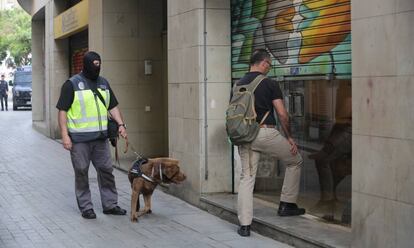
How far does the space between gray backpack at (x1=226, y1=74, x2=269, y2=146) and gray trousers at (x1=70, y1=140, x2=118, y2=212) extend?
2.11 meters

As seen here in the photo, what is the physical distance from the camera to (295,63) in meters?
7.51

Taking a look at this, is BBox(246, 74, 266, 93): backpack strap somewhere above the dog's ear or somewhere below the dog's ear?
above

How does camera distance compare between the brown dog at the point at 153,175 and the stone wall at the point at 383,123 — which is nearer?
the stone wall at the point at 383,123

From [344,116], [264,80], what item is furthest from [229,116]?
[344,116]

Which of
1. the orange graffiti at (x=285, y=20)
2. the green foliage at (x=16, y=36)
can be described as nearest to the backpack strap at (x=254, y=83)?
the orange graffiti at (x=285, y=20)

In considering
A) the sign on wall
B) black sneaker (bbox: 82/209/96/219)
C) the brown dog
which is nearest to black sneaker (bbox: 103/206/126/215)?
black sneaker (bbox: 82/209/96/219)

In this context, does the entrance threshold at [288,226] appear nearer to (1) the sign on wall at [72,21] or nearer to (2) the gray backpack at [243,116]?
(2) the gray backpack at [243,116]

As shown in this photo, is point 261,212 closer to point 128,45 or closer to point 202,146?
point 202,146

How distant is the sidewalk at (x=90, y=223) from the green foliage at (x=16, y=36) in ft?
176

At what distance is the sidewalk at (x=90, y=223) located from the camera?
22.4 feet

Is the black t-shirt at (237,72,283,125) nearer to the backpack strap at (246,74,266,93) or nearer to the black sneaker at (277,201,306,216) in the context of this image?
the backpack strap at (246,74,266,93)

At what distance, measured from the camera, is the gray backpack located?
669 centimetres

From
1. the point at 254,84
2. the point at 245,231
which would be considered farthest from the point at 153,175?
the point at 254,84

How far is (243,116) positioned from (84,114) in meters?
2.24
